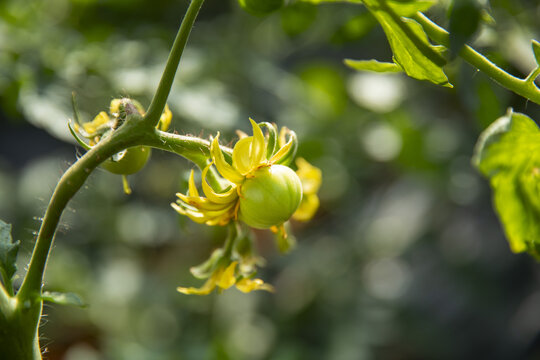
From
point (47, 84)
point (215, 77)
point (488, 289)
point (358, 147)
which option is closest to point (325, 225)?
point (358, 147)

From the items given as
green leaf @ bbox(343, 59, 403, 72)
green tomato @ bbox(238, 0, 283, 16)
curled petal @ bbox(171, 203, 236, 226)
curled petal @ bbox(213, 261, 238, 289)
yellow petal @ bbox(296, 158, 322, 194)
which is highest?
green tomato @ bbox(238, 0, 283, 16)

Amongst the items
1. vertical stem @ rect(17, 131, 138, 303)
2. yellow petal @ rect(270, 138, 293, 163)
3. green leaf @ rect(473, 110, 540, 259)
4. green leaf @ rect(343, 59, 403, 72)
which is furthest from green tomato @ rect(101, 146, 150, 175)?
green leaf @ rect(473, 110, 540, 259)

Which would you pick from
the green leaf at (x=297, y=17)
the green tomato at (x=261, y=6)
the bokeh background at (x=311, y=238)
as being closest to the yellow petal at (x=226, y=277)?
the green tomato at (x=261, y=6)

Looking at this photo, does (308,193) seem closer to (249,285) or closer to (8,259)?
(249,285)

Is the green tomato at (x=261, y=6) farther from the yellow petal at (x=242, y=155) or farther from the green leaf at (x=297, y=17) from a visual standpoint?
the green leaf at (x=297, y=17)

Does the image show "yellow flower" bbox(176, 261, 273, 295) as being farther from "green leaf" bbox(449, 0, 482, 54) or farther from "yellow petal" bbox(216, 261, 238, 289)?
"green leaf" bbox(449, 0, 482, 54)

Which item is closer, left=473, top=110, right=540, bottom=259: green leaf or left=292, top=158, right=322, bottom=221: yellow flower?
left=473, top=110, right=540, bottom=259: green leaf

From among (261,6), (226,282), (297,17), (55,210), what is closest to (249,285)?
(226,282)
